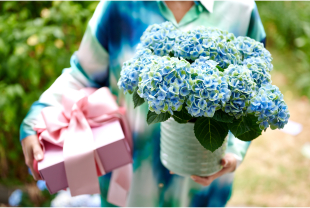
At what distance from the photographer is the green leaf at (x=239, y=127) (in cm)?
84

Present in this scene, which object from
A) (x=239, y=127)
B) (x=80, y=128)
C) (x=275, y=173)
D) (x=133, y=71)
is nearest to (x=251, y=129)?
(x=239, y=127)

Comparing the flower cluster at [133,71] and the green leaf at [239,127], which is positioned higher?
the flower cluster at [133,71]

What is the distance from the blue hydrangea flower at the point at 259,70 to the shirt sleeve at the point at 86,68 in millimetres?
634

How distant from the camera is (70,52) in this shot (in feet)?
7.12

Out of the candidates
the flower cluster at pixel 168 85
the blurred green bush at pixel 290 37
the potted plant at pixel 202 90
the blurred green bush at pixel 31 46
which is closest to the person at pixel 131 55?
the potted plant at pixel 202 90

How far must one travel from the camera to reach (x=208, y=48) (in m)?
0.89

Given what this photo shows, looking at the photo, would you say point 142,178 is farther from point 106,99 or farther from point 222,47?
point 222,47

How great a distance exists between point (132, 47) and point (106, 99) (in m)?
0.25

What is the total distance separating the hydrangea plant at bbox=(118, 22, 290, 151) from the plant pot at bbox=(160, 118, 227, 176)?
0.06m

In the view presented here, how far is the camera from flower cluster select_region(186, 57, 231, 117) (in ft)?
2.48

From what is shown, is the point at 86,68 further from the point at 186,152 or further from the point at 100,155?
the point at 186,152

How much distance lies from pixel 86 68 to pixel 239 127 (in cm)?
75

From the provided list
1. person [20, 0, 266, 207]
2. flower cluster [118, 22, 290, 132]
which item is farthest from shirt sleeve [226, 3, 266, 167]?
flower cluster [118, 22, 290, 132]

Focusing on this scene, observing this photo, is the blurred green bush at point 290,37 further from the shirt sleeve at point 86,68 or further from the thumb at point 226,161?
the shirt sleeve at point 86,68
